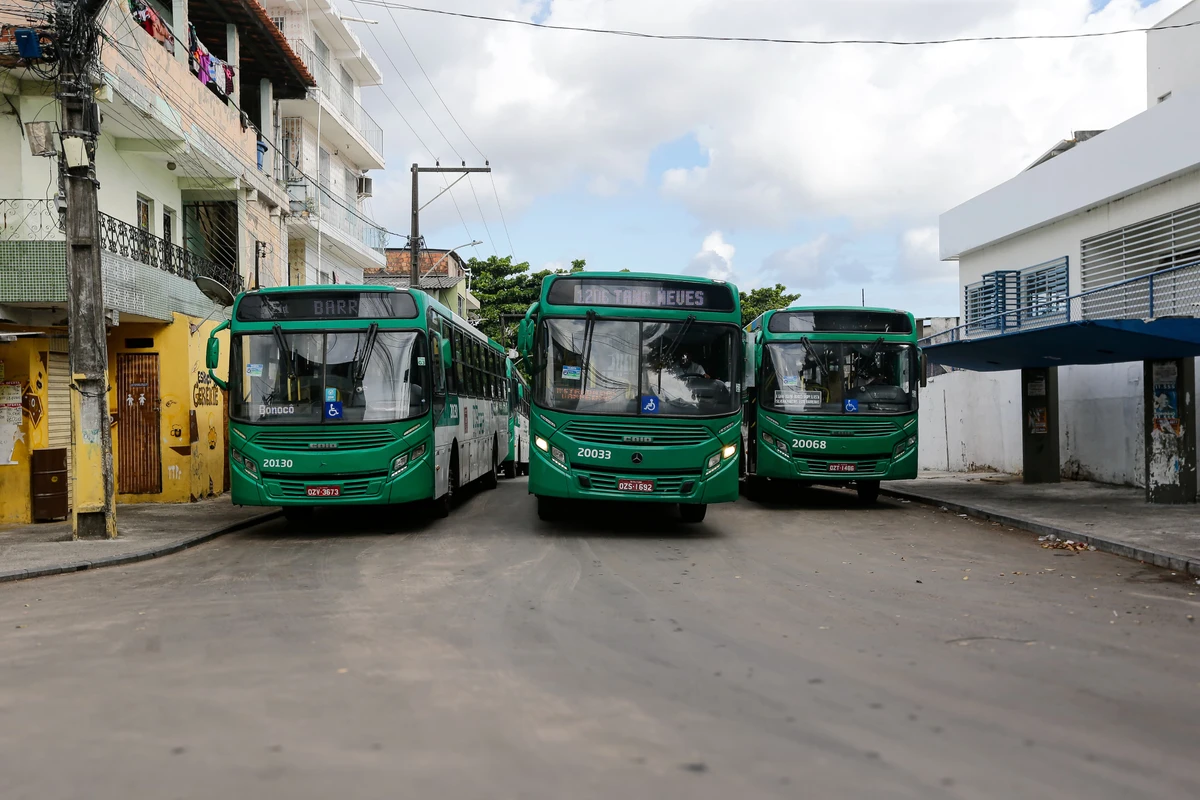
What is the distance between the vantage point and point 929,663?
20.5ft

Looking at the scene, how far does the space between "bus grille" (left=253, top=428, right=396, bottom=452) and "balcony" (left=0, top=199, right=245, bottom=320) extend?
4420 millimetres

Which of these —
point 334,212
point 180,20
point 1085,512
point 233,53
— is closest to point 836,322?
point 1085,512

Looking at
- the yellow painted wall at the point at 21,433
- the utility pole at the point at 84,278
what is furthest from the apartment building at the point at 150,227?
the utility pole at the point at 84,278

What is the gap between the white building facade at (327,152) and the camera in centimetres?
2850

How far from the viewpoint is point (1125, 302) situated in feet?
62.6

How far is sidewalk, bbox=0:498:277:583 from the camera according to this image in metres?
10.9

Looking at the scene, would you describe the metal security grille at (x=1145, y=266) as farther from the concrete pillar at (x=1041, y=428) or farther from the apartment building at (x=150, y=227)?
the apartment building at (x=150, y=227)

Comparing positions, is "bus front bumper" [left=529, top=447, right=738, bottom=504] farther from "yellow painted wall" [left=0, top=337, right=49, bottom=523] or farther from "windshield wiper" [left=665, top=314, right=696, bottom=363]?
"yellow painted wall" [left=0, top=337, right=49, bottom=523]

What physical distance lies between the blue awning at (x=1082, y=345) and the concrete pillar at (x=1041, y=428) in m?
0.95

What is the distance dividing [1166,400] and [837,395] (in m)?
5.00

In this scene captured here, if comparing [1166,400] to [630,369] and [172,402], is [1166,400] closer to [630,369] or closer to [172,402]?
[630,369]

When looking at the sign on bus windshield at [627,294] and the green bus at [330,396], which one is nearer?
the green bus at [330,396]

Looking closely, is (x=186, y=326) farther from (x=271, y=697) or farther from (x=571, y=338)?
(x=271, y=697)

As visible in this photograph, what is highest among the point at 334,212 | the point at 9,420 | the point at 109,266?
the point at 334,212
